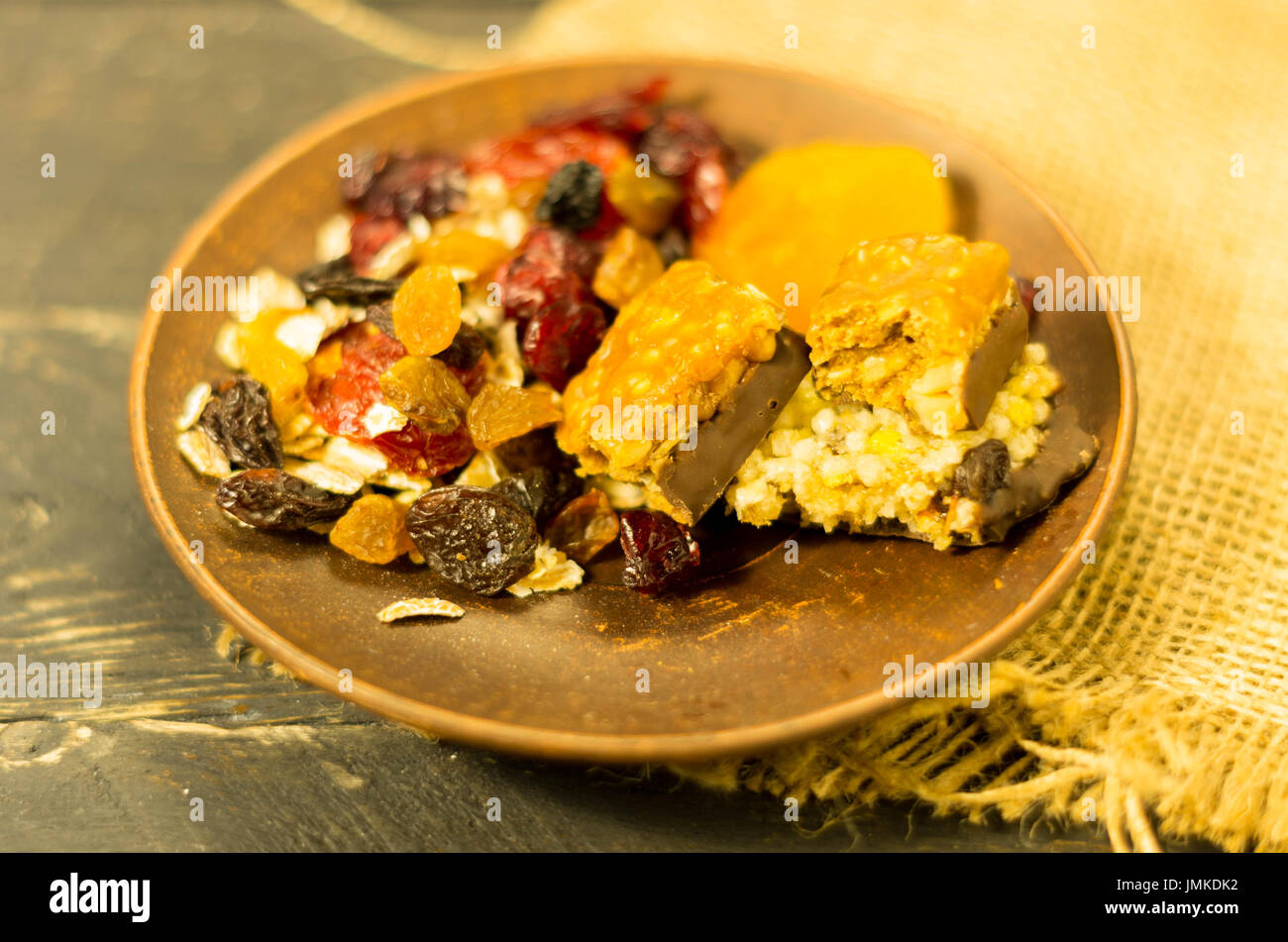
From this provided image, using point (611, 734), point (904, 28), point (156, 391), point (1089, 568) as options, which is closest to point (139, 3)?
point (156, 391)

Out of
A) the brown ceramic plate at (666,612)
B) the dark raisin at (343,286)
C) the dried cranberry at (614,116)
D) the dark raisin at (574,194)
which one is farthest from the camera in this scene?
the dried cranberry at (614,116)

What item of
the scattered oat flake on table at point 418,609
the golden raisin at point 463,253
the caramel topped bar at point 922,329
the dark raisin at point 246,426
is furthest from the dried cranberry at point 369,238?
the caramel topped bar at point 922,329

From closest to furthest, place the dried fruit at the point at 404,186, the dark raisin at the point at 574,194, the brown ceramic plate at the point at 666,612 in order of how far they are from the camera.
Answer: the brown ceramic plate at the point at 666,612 < the dark raisin at the point at 574,194 < the dried fruit at the point at 404,186

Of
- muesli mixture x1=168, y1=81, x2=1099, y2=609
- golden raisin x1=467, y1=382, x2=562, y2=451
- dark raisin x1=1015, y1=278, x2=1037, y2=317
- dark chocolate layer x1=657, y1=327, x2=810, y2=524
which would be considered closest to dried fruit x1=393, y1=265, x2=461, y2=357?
muesli mixture x1=168, y1=81, x2=1099, y2=609

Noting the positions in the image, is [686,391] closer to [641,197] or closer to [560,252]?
[560,252]

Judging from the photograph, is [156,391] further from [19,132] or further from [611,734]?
[19,132]

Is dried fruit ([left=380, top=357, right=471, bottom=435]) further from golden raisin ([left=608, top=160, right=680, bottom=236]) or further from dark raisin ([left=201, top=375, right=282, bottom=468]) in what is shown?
golden raisin ([left=608, top=160, right=680, bottom=236])

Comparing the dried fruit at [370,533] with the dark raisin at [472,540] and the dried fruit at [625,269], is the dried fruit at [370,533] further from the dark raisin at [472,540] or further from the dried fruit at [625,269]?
the dried fruit at [625,269]

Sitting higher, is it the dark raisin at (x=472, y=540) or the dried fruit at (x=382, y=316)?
the dried fruit at (x=382, y=316)
